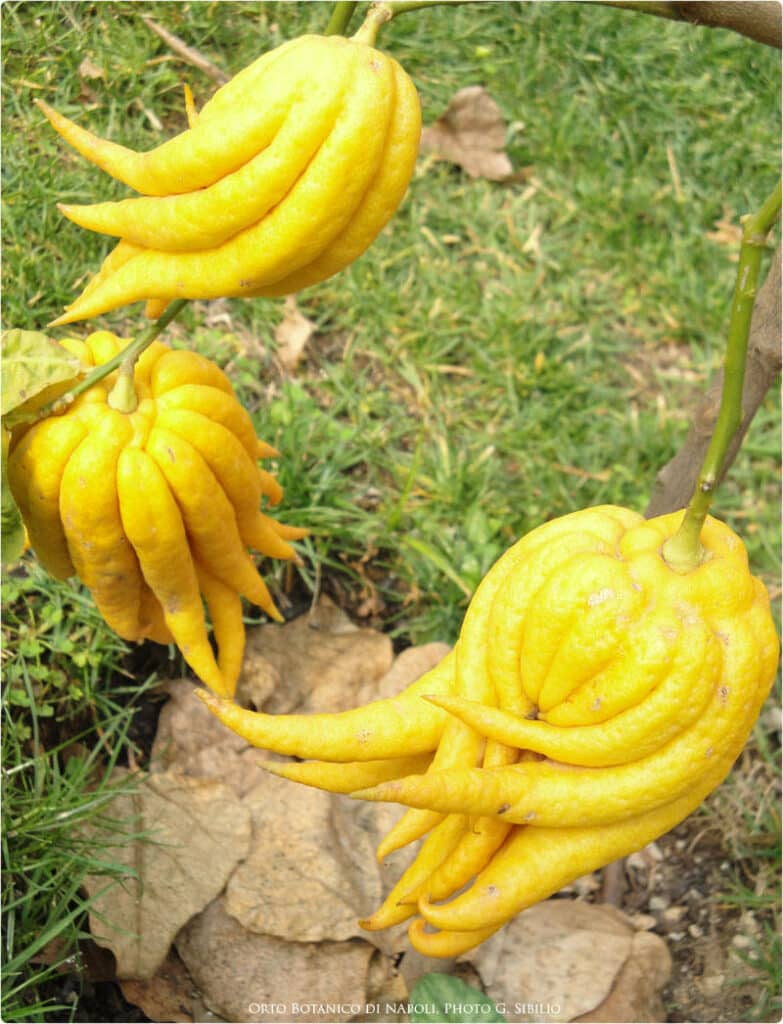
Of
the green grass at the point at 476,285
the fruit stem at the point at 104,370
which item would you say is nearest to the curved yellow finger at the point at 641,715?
the fruit stem at the point at 104,370

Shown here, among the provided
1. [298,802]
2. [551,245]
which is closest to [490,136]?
[551,245]

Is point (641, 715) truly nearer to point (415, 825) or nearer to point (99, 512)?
point (415, 825)

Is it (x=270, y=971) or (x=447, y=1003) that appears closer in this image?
(x=447, y=1003)

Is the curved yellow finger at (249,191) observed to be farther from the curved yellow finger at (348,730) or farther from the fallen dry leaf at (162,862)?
the fallen dry leaf at (162,862)

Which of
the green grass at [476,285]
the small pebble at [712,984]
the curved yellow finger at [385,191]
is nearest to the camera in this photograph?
the curved yellow finger at [385,191]

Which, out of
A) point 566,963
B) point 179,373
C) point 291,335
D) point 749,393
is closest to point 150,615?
point 179,373

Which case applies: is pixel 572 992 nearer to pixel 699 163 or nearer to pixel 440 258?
pixel 440 258
